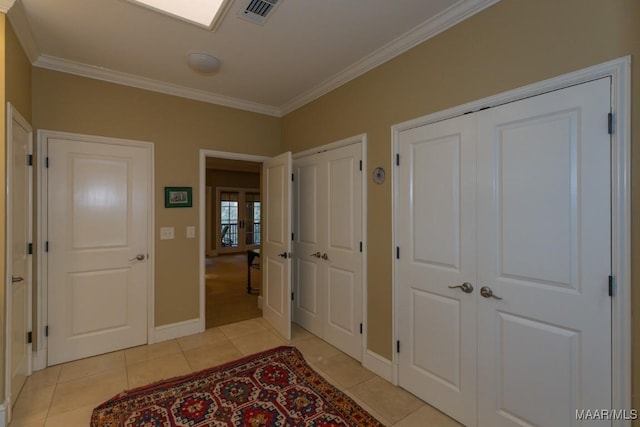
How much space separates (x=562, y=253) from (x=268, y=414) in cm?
208

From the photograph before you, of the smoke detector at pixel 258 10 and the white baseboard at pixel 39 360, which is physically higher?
the smoke detector at pixel 258 10

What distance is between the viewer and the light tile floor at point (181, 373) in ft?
6.51

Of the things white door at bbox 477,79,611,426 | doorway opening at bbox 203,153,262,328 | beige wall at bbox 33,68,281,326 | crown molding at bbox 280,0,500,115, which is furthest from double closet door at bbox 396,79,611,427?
doorway opening at bbox 203,153,262,328

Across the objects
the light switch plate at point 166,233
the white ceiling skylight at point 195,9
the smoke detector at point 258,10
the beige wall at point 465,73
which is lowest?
the light switch plate at point 166,233

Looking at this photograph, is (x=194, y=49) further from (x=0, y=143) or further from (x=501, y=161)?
(x=501, y=161)

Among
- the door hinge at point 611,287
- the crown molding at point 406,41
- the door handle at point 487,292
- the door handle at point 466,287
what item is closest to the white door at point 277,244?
the crown molding at point 406,41

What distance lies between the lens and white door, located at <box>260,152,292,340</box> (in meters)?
3.20

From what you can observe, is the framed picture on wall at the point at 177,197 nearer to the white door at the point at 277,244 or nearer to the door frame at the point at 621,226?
the white door at the point at 277,244

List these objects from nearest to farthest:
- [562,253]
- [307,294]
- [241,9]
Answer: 1. [562,253]
2. [241,9]
3. [307,294]

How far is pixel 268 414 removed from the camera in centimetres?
199

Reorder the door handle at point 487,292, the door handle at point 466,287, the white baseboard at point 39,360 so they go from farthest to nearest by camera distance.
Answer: the white baseboard at point 39,360, the door handle at point 466,287, the door handle at point 487,292

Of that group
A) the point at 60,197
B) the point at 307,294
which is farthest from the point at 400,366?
the point at 60,197

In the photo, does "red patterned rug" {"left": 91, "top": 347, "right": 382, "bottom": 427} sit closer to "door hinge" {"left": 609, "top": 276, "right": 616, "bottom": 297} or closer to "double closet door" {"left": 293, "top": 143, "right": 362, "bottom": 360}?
"double closet door" {"left": 293, "top": 143, "right": 362, "bottom": 360}

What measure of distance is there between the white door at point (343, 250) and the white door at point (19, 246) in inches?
96.7
